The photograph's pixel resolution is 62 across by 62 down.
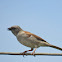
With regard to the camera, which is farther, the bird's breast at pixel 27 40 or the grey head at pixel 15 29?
the grey head at pixel 15 29

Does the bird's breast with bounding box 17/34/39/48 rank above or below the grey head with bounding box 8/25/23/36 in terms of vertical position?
below

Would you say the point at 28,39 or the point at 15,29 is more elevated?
the point at 15,29

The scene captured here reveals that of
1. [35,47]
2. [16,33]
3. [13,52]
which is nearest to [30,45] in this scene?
[35,47]

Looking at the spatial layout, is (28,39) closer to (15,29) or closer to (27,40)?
(27,40)

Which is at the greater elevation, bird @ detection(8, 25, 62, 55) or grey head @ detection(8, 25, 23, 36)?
grey head @ detection(8, 25, 23, 36)

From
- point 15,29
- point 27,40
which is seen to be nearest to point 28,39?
point 27,40

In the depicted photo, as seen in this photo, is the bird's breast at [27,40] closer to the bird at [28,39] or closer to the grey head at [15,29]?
the bird at [28,39]

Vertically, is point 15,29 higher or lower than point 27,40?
higher

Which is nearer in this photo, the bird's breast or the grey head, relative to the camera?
the bird's breast

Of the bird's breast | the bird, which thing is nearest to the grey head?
the bird

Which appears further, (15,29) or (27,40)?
(15,29)

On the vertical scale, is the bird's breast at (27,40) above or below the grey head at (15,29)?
below

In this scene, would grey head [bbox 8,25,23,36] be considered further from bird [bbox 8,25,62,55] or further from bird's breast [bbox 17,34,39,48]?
bird's breast [bbox 17,34,39,48]


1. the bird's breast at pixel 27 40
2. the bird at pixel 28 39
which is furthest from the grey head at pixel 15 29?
the bird's breast at pixel 27 40
